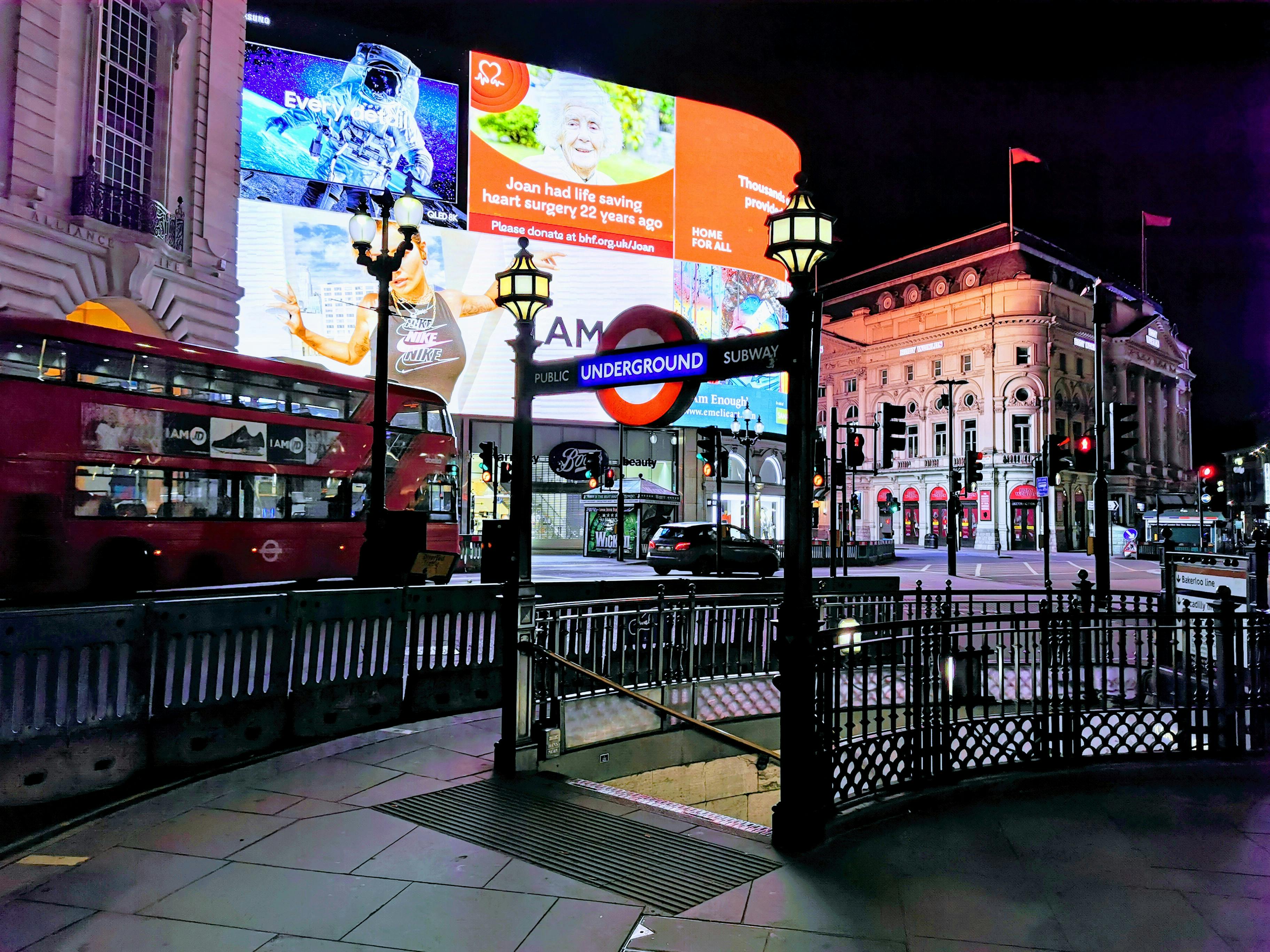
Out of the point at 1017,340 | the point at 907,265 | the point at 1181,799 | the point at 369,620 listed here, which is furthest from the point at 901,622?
the point at 907,265

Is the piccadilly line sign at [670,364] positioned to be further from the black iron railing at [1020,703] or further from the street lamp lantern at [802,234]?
the black iron railing at [1020,703]

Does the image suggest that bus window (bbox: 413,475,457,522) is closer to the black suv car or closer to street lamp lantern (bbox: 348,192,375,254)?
the black suv car

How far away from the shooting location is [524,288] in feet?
23.6

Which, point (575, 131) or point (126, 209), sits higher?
point (575, 131)

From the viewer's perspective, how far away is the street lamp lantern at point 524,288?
23.6 feet

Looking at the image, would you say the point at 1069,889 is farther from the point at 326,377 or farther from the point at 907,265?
the point at 907,265

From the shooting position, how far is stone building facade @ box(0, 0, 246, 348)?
20.3m

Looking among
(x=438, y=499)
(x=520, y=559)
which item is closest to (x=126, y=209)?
(x=438, y=499)

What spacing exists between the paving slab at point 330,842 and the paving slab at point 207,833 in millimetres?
96

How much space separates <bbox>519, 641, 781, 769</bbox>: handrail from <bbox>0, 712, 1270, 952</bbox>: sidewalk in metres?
1.04

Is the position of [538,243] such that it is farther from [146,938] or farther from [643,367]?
[146,938]

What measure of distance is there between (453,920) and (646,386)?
3.74 metres

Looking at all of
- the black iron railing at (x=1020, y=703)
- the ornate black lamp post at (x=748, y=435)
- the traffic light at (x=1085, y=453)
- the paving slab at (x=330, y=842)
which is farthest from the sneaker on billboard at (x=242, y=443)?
the traffic light at (x=1085, y=453)

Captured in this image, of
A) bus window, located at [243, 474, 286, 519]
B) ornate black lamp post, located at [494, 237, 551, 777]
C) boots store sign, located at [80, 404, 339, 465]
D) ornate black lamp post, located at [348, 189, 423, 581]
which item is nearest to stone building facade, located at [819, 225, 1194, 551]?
boots store sign, located at [80, 404, 339, 465]
